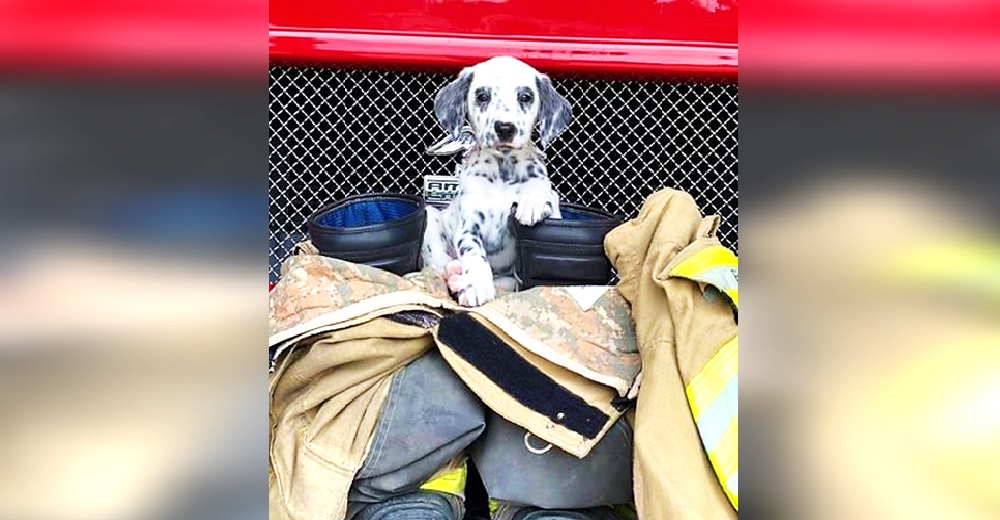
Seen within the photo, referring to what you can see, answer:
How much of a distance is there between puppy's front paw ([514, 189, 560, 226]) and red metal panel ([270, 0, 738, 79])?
46cm

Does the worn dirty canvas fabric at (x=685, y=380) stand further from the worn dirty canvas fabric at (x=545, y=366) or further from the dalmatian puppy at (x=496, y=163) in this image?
the dalmatian puppy at (x=496, y=163)

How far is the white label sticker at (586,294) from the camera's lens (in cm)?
190

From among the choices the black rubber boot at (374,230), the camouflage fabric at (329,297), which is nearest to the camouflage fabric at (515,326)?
the camouflage fabric at (329,297)

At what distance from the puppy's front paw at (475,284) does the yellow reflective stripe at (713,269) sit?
0.54m

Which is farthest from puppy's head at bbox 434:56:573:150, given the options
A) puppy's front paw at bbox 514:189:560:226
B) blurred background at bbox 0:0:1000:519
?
blurred background at bbox 0:0:1000:519

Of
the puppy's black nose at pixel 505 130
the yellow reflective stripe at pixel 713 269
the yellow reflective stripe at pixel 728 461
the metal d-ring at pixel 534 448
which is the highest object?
the puppy's black nose at pixel 505 130
